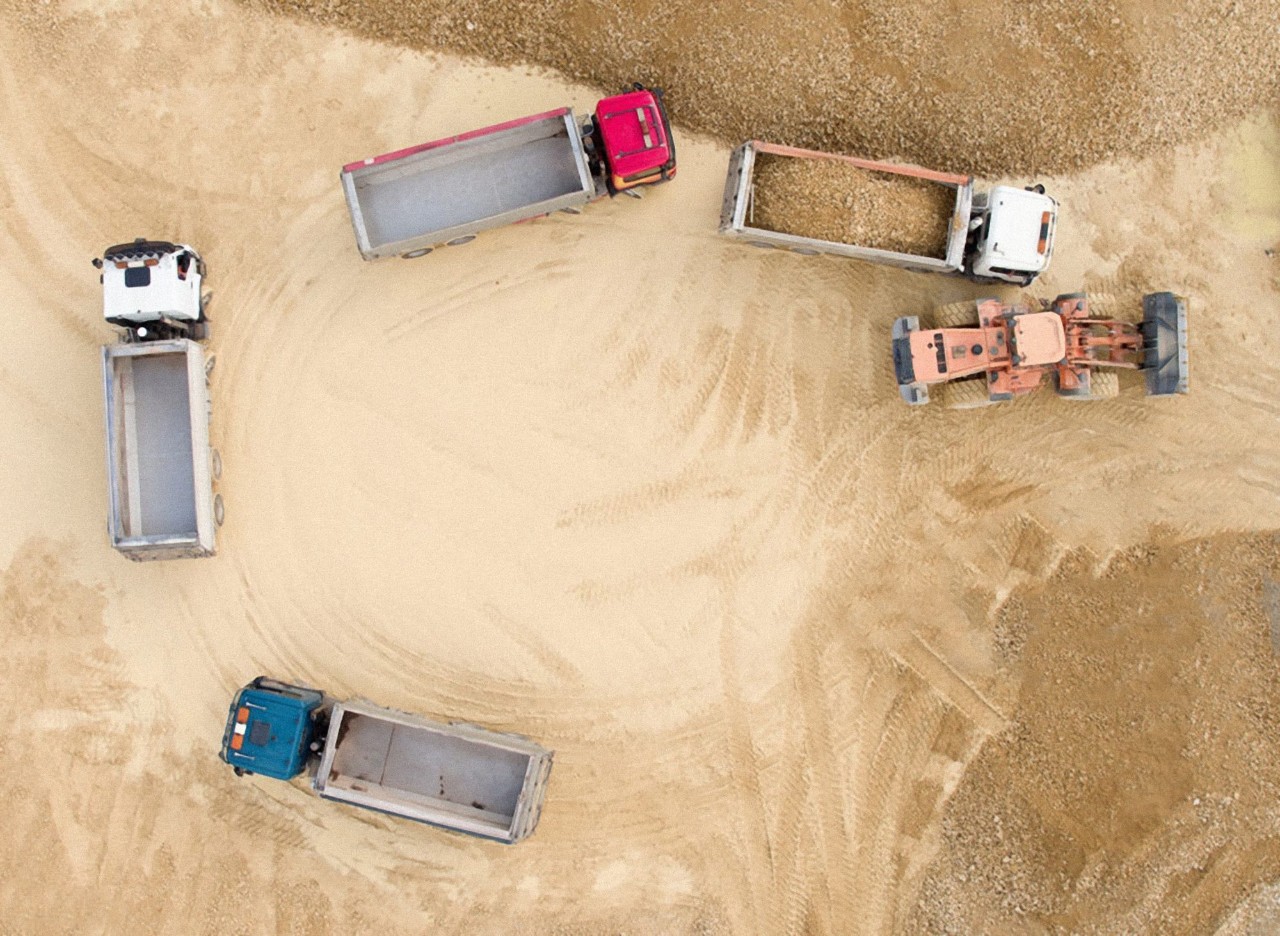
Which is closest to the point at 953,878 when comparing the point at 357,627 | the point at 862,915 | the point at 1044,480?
the point at 862,915

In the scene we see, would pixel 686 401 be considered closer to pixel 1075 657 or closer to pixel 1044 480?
pixel 1044 480

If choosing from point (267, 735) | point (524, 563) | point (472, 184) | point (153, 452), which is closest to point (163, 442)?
point (153, 452)

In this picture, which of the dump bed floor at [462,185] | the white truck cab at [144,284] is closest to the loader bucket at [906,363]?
the dump bed floor at [462,185]

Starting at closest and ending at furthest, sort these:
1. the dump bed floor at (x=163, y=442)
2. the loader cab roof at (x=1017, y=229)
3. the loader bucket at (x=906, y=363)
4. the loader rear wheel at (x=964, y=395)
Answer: the loader cab roof at (x=1017, y=229)
the loader bucket at (x=906, y=363)
the dump bed floor at (x=163, y=442)
the loader rear wheel at (x=964, y=395)

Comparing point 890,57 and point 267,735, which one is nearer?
point 267,735

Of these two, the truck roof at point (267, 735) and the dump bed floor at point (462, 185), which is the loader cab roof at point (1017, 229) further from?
→ the truck roof at point (267, 735)

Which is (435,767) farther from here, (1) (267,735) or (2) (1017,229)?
(2) (1017,229)
